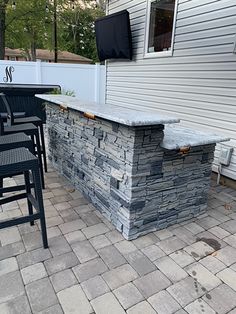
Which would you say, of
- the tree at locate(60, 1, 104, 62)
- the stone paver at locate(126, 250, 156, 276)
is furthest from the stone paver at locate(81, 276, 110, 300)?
the tree at locate(60, 1, 104, 62)

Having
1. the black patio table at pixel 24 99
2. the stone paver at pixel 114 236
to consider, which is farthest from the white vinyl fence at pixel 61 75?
the stone paver at pixel 114 236

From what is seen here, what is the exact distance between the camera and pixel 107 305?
153 centimetres

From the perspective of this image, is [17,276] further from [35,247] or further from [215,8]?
[215,8]

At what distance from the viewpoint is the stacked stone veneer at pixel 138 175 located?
201 centimetres

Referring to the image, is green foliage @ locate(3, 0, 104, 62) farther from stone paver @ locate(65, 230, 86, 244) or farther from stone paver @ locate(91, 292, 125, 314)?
stone paver @ locate(91, 292, 125, 314)

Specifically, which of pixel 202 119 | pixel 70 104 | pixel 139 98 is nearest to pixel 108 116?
pixel 70 104

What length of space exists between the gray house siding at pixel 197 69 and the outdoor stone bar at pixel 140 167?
46.0 inches

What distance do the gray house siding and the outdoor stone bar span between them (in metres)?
1.17

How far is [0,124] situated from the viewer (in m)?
2.81

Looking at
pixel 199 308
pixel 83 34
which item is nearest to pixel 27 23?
pixel 83 34

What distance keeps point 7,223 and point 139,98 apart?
153 inches

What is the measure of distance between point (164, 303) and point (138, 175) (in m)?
0.89

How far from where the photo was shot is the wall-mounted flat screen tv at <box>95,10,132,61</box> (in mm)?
4938

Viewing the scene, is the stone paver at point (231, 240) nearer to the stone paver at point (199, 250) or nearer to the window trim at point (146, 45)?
the stone paver at point (199, 250)
